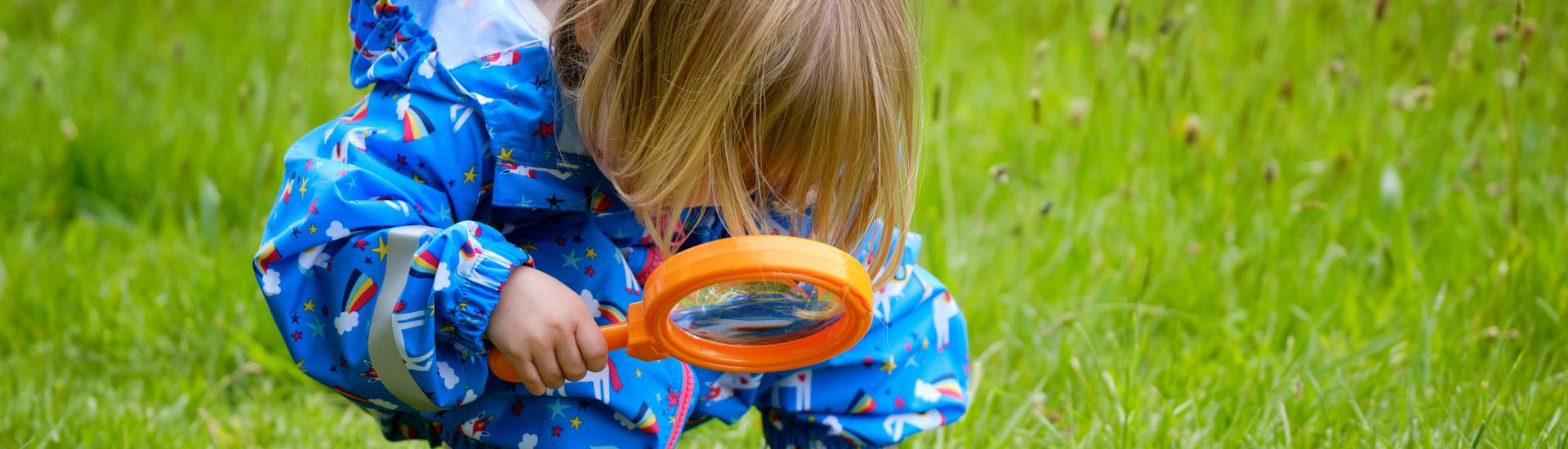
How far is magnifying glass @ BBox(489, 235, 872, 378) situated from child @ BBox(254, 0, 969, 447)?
0.19 ft

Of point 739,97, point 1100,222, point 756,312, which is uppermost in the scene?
point 739,97

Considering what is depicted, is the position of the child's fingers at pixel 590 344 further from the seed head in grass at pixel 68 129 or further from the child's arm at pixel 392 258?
the seed head in grass at pixel 68 129

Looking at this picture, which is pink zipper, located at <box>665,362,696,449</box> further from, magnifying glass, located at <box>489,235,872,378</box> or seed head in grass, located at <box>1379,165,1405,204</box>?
seed head in grass, located at <box>1379,165,1405,204</box>

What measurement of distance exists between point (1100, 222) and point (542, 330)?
4.88 feet

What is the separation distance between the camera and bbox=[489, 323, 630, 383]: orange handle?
47.2 inches

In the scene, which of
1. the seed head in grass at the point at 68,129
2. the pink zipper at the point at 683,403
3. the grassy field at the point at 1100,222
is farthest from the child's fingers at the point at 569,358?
the seed head in grass at the point at 68,129

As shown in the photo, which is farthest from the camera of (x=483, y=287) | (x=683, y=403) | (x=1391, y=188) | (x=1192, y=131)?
(x=1391, y=188)

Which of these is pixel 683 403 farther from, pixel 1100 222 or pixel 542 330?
pixel 1100 222

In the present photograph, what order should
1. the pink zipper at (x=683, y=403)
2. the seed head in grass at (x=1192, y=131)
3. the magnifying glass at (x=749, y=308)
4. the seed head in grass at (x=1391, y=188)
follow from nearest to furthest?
the magnifying glass at (x=749, y=308) → the pink zipper at (x=683, y=403) → the seed head in grass at (x=1192, y=131) → the seed head in grass at (x=1391, y=188)

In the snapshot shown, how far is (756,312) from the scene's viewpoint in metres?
Answer: 1.30

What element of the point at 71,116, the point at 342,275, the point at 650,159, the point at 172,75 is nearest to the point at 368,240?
the point at 342,275

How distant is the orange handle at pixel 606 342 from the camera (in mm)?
1199

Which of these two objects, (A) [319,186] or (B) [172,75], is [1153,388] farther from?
(B) [172,75]

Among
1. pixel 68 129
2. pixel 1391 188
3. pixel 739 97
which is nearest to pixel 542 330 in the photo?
pixel 739 97
